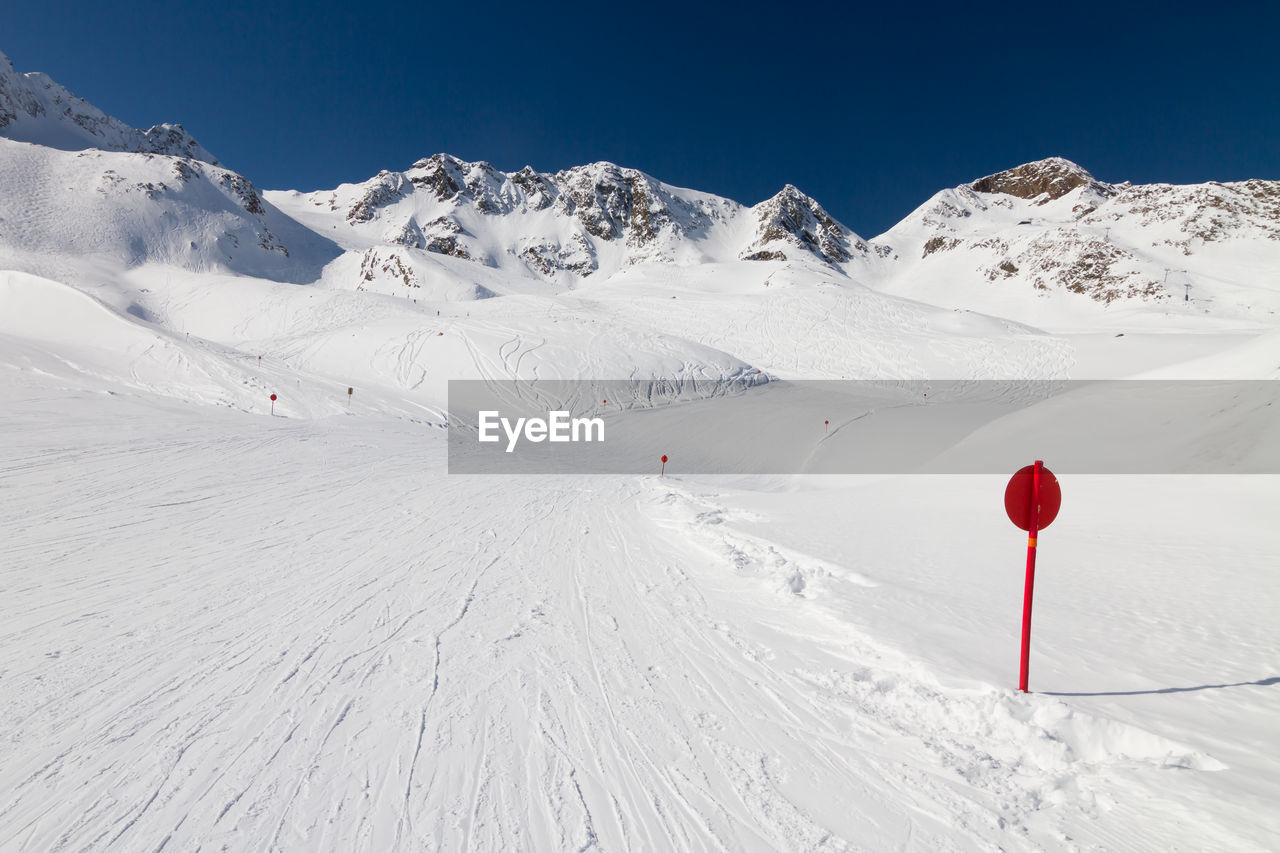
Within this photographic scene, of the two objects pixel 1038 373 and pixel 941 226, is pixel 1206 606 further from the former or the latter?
pixel 941 226

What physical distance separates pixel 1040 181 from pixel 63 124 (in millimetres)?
211700

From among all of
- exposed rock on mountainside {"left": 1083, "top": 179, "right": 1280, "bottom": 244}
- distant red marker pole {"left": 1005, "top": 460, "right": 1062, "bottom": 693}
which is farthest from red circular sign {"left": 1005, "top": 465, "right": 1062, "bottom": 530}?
exposed rock on mountainside {"left": 1083, "top": 179, "right": 1280, "bottom": 244}

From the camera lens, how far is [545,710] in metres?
3.98

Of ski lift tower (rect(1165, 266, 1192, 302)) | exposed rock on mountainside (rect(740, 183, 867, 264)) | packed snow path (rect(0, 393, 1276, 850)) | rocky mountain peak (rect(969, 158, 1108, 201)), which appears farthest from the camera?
rocky mountain peak (rect(969, 158, 1108, 201))

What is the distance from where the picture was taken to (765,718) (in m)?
3.90

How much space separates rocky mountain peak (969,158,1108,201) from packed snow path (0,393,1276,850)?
566ft

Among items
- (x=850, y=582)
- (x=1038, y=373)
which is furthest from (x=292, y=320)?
(x=1038, y=373)

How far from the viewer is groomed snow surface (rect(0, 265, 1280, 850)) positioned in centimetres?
295

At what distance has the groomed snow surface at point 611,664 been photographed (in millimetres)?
2947

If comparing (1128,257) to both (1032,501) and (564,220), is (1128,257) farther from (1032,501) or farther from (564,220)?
(564,220)

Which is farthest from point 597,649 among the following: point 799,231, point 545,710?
point 799,231

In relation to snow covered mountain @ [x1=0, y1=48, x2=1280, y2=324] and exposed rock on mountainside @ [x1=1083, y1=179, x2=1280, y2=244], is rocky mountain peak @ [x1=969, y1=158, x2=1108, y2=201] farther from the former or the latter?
exposed rock on mountainside @ [x1=1083, y1=179, x2=1280, y2=244]

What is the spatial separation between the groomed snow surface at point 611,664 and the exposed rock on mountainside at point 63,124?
122045mm

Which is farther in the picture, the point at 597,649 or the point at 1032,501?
the point at 597,649
